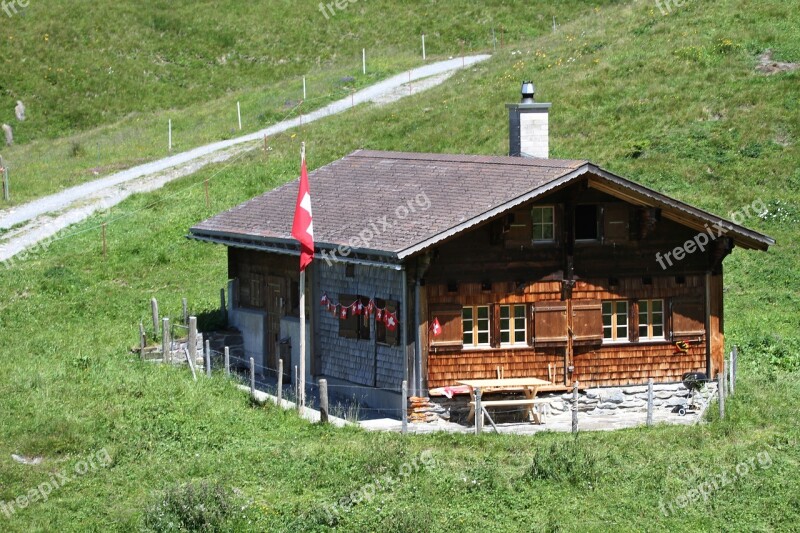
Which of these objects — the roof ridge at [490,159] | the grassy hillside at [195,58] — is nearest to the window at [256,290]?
the roof ridge at [490,159]

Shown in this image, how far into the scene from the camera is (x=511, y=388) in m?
27.6

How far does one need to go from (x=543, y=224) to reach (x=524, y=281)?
1.30 metres

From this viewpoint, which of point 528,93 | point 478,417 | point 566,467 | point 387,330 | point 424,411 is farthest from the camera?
point 528,93

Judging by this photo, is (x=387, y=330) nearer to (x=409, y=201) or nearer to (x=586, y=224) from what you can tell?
(x=409, y=201)

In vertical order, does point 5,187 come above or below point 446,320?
above

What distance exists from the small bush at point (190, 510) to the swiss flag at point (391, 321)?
6859 millimetres

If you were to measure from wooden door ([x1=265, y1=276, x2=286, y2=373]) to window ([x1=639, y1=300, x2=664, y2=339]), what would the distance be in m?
8.69

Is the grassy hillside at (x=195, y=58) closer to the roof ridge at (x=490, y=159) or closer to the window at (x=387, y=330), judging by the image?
the roof ridge at (x=490, y=159)

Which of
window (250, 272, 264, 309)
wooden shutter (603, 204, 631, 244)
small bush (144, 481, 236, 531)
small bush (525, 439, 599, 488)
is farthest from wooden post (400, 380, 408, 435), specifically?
window (250, 272, 264, 309)

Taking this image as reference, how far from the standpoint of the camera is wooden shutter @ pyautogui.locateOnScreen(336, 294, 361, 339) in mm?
29750

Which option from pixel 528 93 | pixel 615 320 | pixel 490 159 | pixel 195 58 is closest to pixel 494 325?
pixel 615 320

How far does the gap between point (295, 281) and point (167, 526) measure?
1092 cm

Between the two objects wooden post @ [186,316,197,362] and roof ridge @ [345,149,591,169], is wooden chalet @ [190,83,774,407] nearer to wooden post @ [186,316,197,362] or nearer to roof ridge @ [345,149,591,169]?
roof ridge @ [345,149,591,169]

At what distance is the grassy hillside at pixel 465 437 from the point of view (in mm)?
22734
